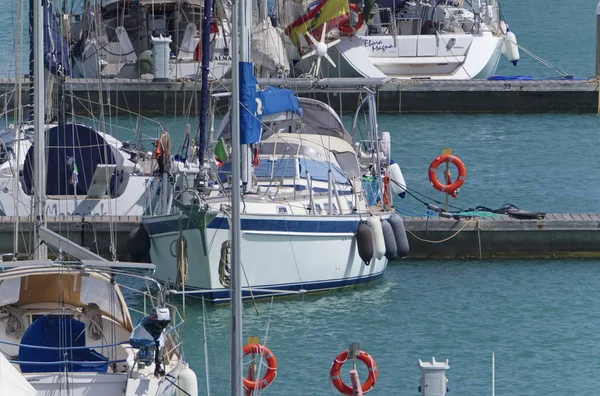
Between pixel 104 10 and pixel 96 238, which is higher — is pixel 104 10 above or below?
above

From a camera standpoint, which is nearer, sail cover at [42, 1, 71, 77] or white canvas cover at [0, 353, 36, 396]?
white canvas cover at [0, 353, 36, 396]

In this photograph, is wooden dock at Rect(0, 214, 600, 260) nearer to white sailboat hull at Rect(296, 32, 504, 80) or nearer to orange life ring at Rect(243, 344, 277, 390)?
orange life ring at Rect(243, 344, 277, 390)

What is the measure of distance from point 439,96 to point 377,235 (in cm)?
1808

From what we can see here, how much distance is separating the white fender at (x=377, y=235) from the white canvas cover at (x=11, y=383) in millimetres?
10915

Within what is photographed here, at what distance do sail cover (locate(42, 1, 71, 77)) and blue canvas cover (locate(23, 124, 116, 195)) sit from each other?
1230 mm

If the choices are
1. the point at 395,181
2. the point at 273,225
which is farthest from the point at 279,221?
the point at 395,181

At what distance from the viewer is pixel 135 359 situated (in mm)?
17141

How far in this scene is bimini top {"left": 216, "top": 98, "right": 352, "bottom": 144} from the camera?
2848 cm

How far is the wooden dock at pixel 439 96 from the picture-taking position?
4172cm

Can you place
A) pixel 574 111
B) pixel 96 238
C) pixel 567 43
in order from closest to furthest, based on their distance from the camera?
1. pixel 96 238
2. pixel 574 111
3. pixel 567 43

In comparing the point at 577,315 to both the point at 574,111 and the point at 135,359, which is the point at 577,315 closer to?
the point at 135,359

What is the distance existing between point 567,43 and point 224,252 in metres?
35.1

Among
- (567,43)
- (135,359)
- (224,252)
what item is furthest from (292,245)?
(567,43)

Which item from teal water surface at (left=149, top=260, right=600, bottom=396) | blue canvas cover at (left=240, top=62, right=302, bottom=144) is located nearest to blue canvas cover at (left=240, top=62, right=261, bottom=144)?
blue canvas cover at (left=240, top=62, right=302, bottom=144)
